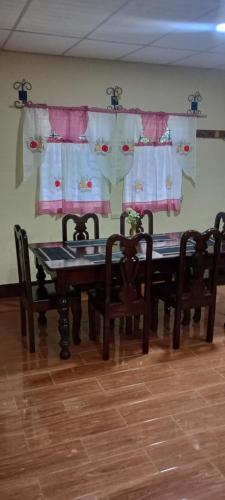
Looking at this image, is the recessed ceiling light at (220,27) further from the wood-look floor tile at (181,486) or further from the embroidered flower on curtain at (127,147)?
the wood-look floor tile at (181,486)

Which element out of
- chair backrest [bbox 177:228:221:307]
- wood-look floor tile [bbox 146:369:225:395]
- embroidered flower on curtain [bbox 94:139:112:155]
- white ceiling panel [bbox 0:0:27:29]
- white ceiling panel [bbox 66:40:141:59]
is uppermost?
white ceiling panel [bbox 66:40:141:59]

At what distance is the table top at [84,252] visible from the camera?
9.75ft

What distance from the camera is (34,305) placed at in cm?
300

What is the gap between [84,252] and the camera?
3299 millimetres

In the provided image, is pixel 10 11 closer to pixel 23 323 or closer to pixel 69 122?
pixel 69 122

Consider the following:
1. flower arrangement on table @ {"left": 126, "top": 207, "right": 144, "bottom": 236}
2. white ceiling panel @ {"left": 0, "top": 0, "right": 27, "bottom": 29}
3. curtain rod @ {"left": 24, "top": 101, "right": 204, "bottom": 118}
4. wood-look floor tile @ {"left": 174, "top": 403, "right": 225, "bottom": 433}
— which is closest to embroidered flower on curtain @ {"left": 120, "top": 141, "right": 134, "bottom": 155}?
curtain rod @ {"left": 24, "top": 101, "right": 204, "bottom": 118}

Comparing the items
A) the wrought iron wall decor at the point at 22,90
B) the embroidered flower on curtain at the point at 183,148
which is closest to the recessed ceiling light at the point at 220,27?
the embroidered flower on curtain at the point at 183,148

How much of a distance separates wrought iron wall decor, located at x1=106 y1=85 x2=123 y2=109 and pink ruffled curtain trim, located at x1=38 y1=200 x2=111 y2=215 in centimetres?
101

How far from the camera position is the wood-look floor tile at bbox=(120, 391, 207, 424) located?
2400 mm

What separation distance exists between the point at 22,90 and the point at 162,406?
309 cm

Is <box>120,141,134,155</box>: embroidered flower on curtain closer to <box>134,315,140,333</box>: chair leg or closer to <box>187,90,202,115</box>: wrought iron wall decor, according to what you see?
<box>187,90,202,115</box>: wrought iron wall decor

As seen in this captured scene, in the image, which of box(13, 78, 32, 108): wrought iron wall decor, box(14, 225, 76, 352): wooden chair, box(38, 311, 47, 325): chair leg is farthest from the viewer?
box(13, 78, 32, 108): wrought iron wall decor

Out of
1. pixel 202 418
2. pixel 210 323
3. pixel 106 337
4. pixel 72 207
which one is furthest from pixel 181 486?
pixel 72 207

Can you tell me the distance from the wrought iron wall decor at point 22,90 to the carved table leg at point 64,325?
2090 mm
